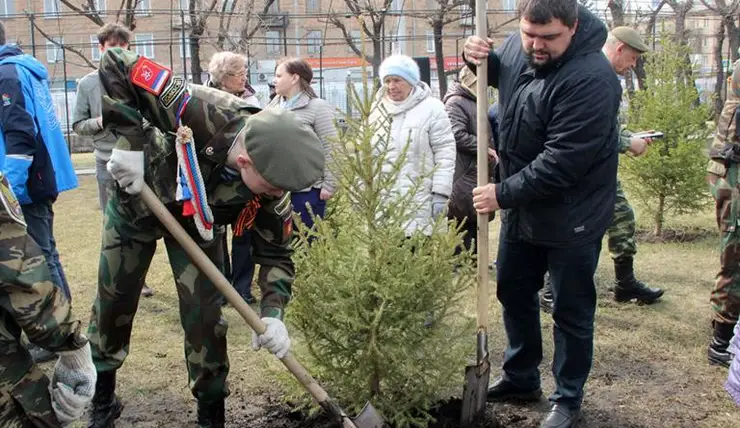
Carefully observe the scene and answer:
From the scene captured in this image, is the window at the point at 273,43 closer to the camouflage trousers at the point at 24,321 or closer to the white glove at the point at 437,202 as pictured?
the white glove at the point at 437,202

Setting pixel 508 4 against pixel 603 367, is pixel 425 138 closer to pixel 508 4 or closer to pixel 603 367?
pixel 603 367

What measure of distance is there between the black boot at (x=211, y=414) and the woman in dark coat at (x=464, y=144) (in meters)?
2.79

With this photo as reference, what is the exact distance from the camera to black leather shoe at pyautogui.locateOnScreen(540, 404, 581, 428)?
369 centimetres

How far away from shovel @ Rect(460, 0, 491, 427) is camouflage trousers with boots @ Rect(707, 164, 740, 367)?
1862mm

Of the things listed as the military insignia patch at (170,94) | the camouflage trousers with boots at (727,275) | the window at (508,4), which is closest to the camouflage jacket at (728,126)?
the camouflage trousers with boots at (727,275)

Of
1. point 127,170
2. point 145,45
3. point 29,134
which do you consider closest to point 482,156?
point 127,170

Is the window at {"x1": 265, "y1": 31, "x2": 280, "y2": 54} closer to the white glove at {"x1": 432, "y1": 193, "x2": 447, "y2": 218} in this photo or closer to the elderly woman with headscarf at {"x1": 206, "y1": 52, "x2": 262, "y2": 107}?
the elderly woman with headscarf at {"x1": 206, "y1": 52, "x2": 262, "y2": 107}

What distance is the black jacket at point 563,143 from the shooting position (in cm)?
338

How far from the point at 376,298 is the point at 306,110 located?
2.49 m

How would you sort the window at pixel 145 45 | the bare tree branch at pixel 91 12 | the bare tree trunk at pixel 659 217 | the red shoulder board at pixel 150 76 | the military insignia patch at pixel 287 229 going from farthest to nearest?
the window at pixel 145 45 < the bare tree branch at pixel 91 12 < the bare tree trunk at pixel 659 217 < the military insignia patch at pixel 287 229 < the red shoulder board at pixel 150 76

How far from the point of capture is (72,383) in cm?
248

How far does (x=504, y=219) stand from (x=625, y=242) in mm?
2587

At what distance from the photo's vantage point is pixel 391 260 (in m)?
3.45

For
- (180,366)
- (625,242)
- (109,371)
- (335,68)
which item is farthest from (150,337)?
(335,68)
